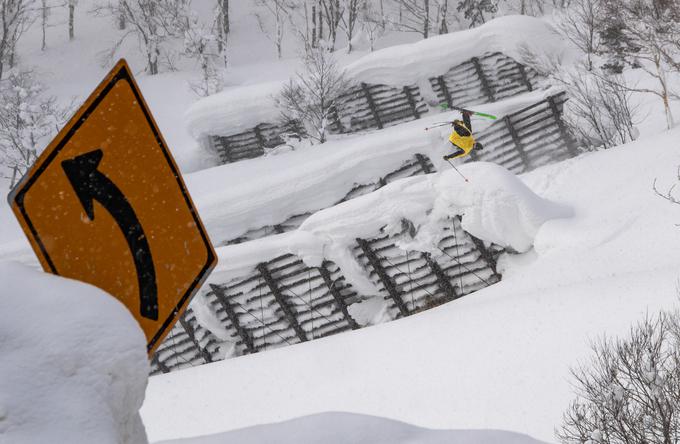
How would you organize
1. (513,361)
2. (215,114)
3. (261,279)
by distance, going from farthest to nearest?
(215,114) < (261,279) < (513,361)

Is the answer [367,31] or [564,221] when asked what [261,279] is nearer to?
[564,221]

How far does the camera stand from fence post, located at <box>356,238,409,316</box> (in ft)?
47.9

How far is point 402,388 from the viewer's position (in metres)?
10.1

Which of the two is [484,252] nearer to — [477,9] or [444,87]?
[444,87]

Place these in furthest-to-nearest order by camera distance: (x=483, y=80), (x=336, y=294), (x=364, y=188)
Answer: (x=483, y=80)
(x=364, y=188)
(x=336, y=294)

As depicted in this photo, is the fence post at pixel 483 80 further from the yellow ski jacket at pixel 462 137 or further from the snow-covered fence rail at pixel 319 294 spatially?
the snow-covered fence rail at pixel 319 294

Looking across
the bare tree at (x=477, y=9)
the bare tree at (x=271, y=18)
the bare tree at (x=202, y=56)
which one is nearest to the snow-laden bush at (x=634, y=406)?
the bare tree at (x=202, y=56)

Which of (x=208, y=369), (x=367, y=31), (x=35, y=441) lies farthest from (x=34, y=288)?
(x=367, y=31)

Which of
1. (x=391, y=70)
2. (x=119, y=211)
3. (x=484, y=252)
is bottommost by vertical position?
(x=484, y=252)

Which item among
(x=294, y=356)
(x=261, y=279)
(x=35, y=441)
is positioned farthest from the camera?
(x=261, y=279)

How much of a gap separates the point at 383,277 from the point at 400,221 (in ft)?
4.24

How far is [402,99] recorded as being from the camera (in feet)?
83.7

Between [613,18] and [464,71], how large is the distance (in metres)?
6.28

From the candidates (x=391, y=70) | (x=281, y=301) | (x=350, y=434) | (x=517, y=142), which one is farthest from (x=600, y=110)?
(x=350, y=434)
